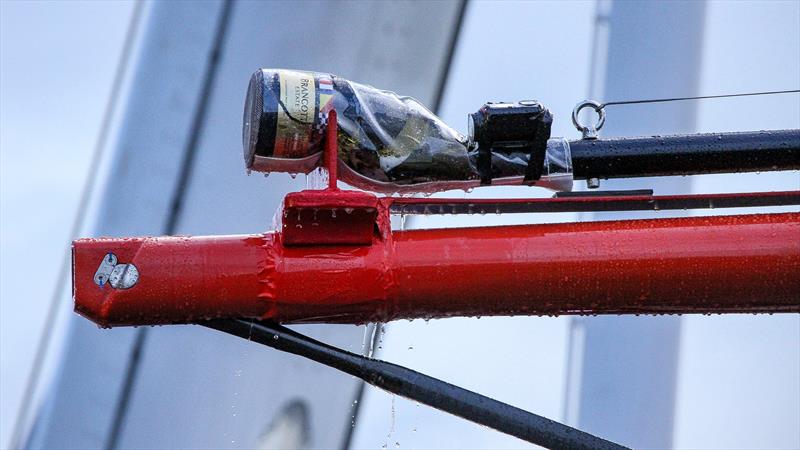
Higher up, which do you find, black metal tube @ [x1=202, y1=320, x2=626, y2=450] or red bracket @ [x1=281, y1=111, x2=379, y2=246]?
red bracket @ [x1=281, y1=111, x2=379, y2=246]

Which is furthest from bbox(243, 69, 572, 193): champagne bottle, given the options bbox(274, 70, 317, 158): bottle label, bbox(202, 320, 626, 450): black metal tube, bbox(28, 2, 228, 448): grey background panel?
bbox(28, 2, 228, 448): grey background panel

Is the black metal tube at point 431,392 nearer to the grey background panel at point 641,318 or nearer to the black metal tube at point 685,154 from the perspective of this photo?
the black metal tube at point 685,154

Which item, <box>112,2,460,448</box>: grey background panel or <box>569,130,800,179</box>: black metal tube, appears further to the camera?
<box>112,2,460,448</box>: grey background panel

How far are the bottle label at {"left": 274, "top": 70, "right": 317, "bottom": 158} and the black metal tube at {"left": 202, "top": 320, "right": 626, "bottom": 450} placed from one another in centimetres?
14

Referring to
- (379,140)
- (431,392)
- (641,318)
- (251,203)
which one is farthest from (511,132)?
A: (641,318)

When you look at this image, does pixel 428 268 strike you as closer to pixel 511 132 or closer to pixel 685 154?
pixel 511 132

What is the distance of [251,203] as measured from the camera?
1.80 metres

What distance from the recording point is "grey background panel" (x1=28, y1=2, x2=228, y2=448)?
1.69 m

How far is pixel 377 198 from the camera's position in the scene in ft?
3.48

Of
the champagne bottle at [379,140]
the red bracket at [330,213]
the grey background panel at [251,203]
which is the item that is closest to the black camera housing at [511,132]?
the champagne bottle at [379,140]

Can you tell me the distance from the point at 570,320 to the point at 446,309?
2.72ft

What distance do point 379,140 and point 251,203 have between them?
0.74 meters

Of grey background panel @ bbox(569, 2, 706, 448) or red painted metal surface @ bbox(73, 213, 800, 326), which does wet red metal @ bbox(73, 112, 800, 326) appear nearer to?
red painted metal surface @ bbox(73, 213, 800, 326)

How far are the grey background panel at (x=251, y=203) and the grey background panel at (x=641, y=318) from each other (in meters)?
0.26
